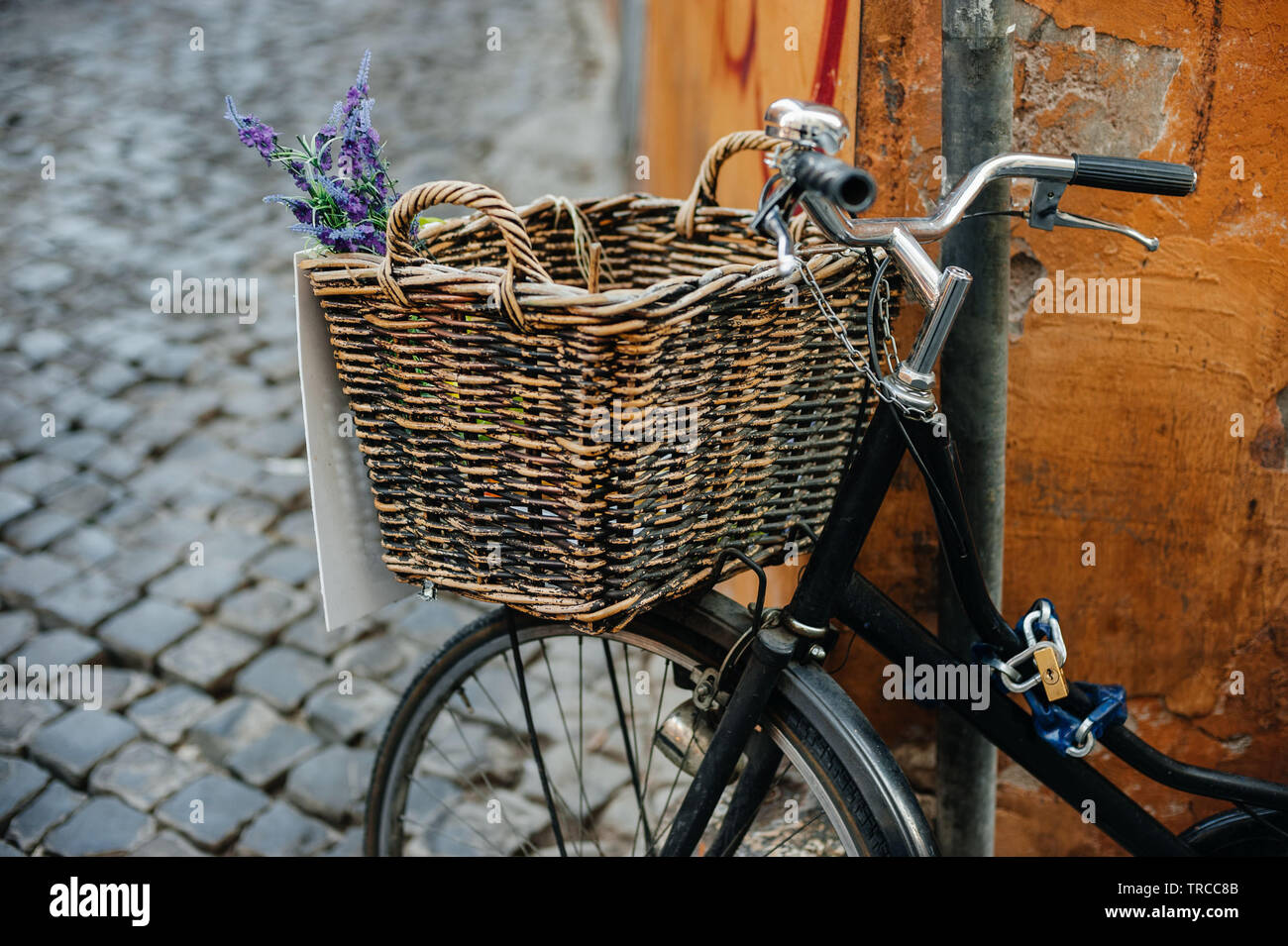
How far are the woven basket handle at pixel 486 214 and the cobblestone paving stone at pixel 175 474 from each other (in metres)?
1.60

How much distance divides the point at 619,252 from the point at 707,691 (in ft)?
3.09

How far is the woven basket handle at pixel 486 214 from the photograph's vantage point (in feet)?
4.43

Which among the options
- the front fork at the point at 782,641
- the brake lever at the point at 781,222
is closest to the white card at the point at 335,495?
the front fork at the point at 782,641

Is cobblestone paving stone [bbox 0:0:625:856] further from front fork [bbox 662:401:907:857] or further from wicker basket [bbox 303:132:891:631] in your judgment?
wicker basket [bbox 303:132:891:631]

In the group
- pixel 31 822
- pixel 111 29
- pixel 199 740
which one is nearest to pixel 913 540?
pixel 199 740

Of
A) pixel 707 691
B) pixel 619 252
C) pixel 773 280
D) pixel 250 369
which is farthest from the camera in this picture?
pixel 250 369

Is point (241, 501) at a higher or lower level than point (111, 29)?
lower

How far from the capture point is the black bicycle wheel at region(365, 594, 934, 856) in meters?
1.57

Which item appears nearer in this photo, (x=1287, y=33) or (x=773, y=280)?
(x=773, y=280)

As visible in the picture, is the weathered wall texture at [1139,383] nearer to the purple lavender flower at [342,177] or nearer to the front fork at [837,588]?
the front fork at [837,588]

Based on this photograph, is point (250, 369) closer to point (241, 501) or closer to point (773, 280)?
point (241, 501)

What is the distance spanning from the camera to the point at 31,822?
97.2 inches

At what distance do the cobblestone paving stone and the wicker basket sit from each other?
4.40 ft

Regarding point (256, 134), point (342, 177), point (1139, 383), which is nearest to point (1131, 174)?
point (1139, 383)
